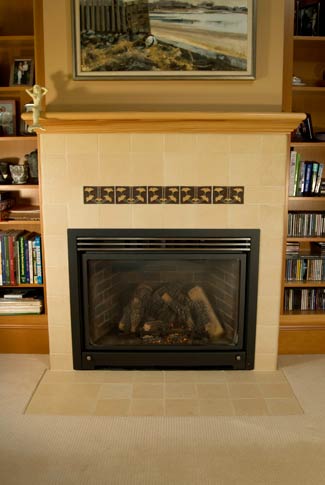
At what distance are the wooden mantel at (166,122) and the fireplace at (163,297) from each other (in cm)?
56

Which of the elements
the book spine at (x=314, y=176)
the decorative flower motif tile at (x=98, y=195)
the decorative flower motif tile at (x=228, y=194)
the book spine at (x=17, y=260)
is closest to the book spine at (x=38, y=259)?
the book spine at (x=17, y=260)

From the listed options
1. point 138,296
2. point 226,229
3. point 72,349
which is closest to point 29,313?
point 72,349

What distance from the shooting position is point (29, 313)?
322 centimetres

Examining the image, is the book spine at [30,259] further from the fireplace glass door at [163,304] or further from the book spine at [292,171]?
the book spine at [292,171]

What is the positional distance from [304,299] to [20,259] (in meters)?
1.87

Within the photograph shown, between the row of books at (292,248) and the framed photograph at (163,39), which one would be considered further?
the row of books at (292,248)

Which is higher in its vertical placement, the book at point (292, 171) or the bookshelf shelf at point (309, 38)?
the bookshelf shelf at point (309, 38)

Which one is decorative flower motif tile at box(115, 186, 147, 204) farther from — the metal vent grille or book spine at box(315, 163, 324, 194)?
book spine at box(315, 163, 324, 194)

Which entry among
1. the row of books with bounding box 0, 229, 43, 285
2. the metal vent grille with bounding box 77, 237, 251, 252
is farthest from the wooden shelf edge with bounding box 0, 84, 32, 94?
the metal vent grille with bounding box 77, 237, 251, 252

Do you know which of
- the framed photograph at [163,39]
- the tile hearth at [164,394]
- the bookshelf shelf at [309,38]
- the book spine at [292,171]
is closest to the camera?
the tile hearth at [164,394]

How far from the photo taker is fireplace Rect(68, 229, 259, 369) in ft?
9.48

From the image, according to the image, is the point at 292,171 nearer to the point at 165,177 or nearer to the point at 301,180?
the point at 301,180

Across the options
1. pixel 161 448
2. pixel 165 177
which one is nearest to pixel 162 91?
pixel 165 177

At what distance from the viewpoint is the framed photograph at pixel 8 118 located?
3.21 metres
